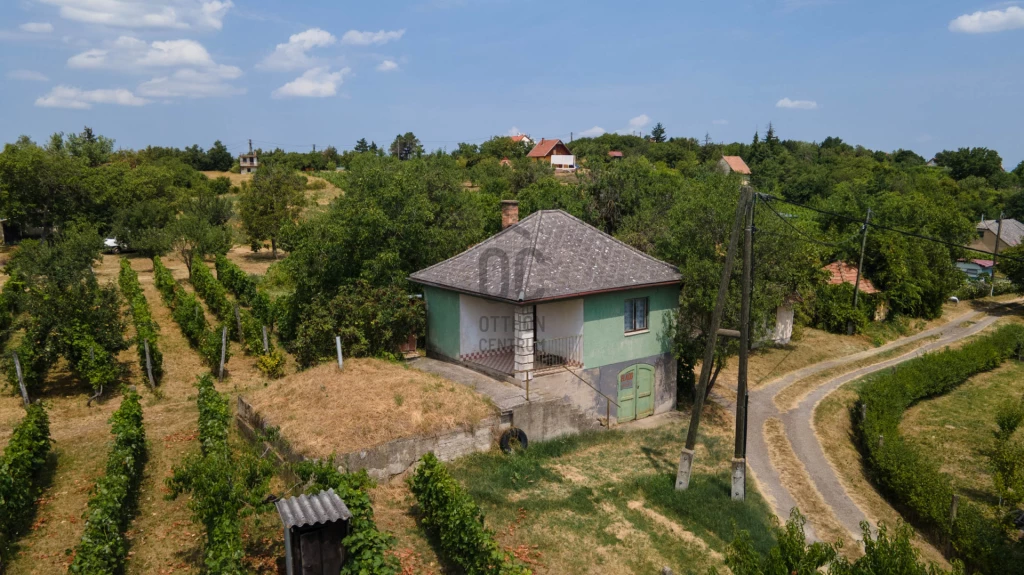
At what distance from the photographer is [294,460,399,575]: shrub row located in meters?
9.89

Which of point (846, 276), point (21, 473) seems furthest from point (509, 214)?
point (846, 276)

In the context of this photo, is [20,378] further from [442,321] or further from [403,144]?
[403,144]

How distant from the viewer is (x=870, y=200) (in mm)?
50375

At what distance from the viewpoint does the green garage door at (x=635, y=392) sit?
66.2 feet

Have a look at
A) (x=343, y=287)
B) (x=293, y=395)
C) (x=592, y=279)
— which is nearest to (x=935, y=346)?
(x=592, y=279)

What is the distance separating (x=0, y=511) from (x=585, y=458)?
12.1 m

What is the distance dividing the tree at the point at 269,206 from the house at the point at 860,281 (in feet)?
116

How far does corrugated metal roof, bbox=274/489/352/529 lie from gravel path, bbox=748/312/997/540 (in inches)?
422

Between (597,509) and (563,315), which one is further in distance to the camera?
(563,315)

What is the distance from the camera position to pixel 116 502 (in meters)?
11.4

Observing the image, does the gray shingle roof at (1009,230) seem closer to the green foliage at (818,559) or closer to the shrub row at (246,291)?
the shrub row at (246,291)

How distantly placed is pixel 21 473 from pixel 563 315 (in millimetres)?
12986

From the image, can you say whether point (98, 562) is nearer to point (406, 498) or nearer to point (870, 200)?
point (406, 498)

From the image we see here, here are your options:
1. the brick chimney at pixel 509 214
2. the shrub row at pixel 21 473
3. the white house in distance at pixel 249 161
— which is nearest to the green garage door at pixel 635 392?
the brick chimney at pixel 509 214
